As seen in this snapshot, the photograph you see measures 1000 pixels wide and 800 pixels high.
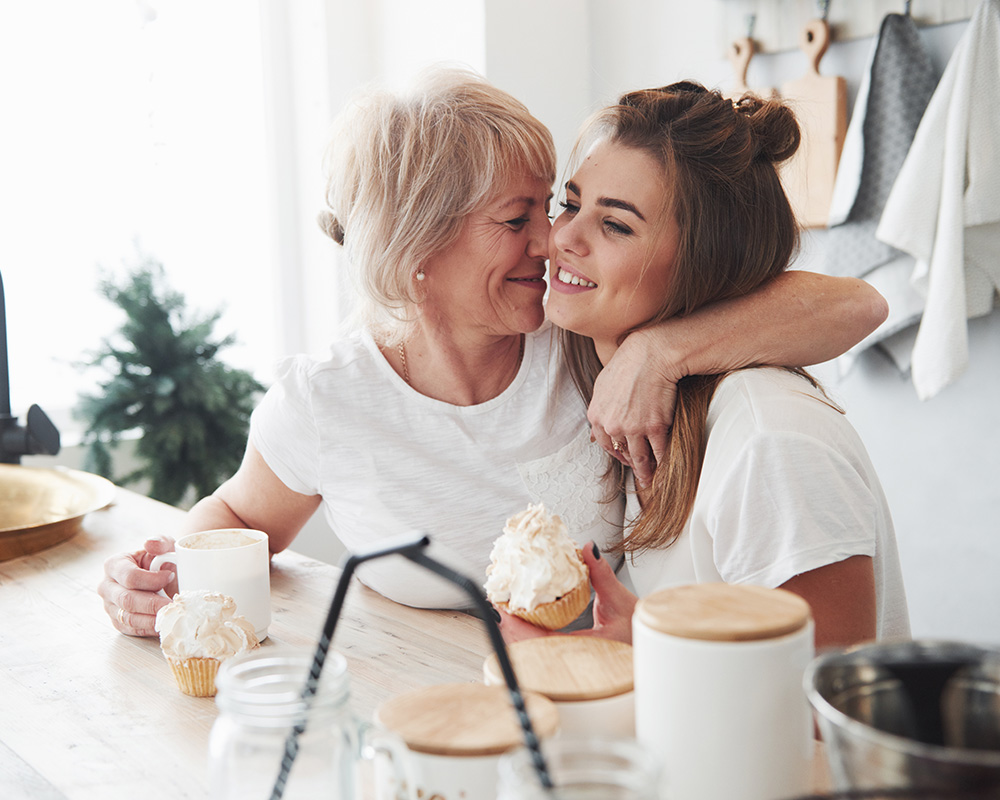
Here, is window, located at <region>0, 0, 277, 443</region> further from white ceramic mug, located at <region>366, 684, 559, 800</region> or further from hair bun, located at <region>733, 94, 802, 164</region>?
white ceramic mug, located at <region>366, 684, 559, 800</region>

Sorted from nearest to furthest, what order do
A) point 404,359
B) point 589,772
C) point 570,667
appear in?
point 589,772 → point 570,667 → point 404,359

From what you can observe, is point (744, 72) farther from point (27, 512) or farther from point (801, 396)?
point (27, 512)

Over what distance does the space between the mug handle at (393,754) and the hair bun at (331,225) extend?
3.95ft

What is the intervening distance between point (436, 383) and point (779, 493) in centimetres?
66

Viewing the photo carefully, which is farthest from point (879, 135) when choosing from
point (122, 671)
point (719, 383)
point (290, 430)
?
point (122, 671)

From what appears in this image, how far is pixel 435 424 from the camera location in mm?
1539

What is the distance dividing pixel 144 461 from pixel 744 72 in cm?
188

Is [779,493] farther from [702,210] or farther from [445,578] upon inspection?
[445,578]

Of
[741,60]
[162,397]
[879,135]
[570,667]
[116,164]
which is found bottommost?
[162,397]

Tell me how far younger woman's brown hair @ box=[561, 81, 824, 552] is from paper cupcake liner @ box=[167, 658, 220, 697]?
602mm

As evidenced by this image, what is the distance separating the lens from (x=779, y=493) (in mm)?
1103

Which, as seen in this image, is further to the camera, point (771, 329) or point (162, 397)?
point (162, 397)

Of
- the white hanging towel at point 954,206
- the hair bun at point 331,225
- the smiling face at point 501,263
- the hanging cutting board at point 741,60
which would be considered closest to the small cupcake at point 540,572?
the smiling face at point 501,263

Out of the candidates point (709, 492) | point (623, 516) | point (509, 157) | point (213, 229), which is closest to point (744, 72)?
point (509, 157)
